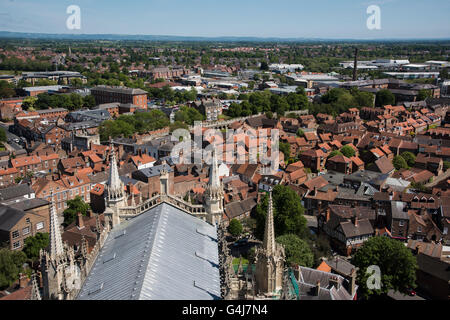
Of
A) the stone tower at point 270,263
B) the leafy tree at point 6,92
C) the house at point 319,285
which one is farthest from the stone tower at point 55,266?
the leafy tree at point 6,92

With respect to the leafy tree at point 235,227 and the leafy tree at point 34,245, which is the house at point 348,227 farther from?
the leafy tree at point 34,245

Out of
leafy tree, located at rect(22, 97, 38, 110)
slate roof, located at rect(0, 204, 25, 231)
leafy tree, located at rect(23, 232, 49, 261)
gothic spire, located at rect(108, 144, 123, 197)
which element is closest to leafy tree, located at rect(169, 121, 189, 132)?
slate roof, located at rect(0, 204, 25, 231)

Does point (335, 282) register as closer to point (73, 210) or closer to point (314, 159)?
point (73, 210)

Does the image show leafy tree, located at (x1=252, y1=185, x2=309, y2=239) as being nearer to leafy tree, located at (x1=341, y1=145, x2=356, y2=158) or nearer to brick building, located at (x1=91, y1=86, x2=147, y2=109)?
leafy tree, located at (x1=341, y1=145, x2=356, y2=158)

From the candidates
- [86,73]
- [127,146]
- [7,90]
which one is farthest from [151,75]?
[127,146]

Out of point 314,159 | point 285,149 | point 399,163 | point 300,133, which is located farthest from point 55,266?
point 300,133
